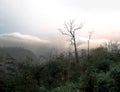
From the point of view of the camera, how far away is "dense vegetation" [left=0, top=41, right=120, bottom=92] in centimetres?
2591

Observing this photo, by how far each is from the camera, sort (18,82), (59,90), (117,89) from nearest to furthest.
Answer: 1. (117,89)
2. (59,90)
3. (18,82)

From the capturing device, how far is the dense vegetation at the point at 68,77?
85.0 ft

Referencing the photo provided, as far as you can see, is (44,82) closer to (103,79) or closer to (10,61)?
(10,61)

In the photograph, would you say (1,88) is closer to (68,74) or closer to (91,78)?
(68,74)

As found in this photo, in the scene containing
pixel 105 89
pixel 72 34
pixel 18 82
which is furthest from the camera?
pixel 72 34

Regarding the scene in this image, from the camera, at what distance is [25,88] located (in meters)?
39.3

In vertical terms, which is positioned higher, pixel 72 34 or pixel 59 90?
pixel 72 34

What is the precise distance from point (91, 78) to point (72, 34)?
39.3 m

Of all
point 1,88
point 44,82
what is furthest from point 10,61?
point 1,88

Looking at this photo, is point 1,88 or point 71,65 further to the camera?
point 71,65

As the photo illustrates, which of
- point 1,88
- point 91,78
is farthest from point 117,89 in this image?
point 1,88

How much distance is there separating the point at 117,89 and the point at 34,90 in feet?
56.4

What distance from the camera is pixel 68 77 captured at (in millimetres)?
52219

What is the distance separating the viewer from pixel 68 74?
53750mm
